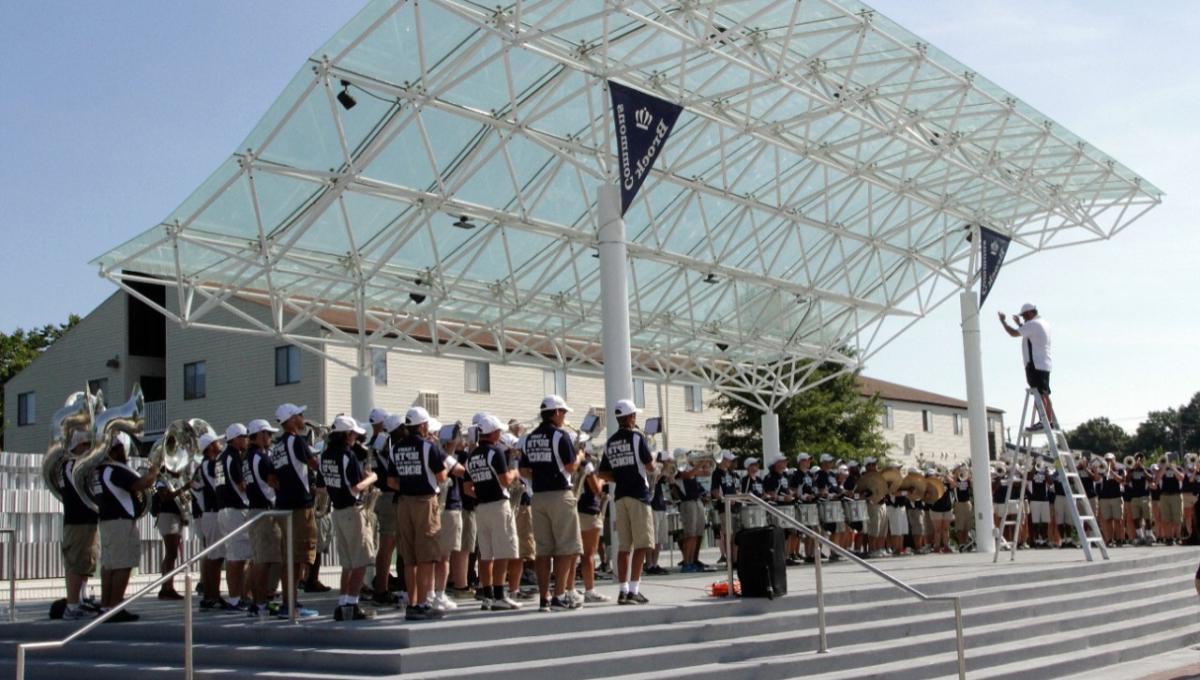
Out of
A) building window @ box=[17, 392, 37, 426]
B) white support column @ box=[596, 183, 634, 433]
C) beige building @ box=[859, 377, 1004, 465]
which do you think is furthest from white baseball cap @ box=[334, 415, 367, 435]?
beige building @ box=[859, 377, 1004, 465]

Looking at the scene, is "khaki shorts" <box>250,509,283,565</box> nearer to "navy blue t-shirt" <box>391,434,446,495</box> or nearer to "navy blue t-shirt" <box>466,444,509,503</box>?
"navy blue t-shirt" <box>391,434,446,495</box>

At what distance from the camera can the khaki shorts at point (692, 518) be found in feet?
62.3

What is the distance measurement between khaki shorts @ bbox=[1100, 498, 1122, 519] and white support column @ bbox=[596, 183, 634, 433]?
515 inches

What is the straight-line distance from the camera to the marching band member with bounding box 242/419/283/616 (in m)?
11.9

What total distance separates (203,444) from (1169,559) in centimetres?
1416

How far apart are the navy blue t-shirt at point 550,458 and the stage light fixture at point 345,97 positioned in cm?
810

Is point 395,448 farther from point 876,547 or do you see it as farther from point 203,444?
point 876,547

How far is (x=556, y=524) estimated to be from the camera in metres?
11.5

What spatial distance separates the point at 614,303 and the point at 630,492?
3.93 meters

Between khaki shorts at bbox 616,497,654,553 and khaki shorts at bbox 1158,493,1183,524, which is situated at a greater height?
khaki shorts at bbox 616,497,654,553

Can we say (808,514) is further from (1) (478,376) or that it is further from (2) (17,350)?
(2) (17,350)

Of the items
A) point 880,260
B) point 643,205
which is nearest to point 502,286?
point 643,205

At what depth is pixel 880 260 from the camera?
2794cm

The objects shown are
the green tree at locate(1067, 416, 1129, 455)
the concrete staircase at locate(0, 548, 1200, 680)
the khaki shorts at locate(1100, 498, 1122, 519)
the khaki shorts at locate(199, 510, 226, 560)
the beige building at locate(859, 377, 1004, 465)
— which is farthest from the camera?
the green tree at locate(1067, 416, 1129, 455)
